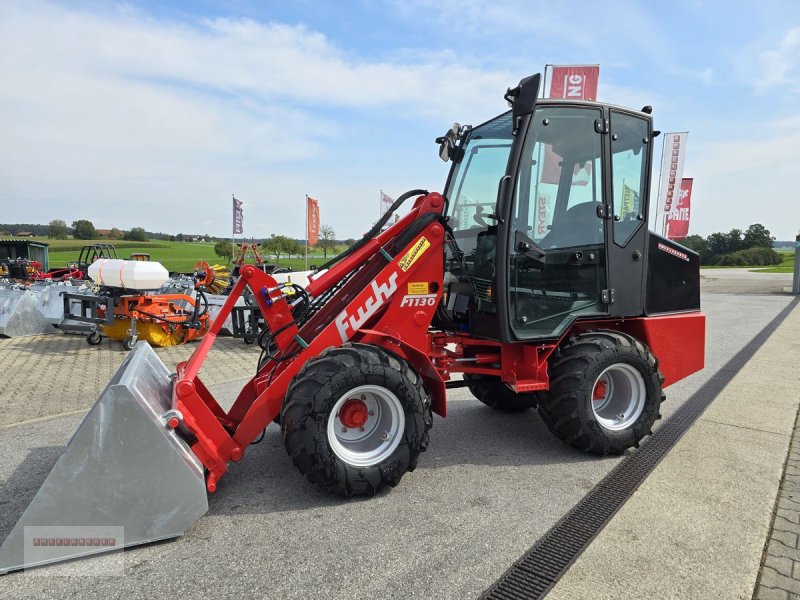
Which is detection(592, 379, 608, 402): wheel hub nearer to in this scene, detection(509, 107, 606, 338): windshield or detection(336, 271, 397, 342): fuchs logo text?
detection(509, 107, 606, 338): windshield

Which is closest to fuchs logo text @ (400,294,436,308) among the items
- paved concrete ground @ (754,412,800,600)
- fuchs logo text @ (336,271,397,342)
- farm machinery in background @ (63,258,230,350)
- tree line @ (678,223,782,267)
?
fuchs logo text @ (336,271,397,342)

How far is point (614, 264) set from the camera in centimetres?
422

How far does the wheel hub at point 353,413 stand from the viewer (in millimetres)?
3451

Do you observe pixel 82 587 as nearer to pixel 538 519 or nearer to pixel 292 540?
pixel 292 540

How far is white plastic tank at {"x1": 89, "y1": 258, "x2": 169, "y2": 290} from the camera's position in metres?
8.72

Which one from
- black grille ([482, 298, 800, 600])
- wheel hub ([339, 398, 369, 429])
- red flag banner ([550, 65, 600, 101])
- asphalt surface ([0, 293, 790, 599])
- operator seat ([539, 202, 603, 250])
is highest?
red flag banner ([550, 65, 600, 101])

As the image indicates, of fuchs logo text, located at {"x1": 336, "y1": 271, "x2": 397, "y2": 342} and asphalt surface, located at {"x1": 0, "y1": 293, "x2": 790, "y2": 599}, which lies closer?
asphalt surface, located at {"x1": 0, "y1": 293, "x2": 790, "y2": 599}

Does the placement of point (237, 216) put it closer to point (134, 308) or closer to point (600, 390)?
point (134, 308)

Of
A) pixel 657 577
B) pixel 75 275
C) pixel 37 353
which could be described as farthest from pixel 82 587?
pixel 75 275

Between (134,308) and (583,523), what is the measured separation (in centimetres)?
831

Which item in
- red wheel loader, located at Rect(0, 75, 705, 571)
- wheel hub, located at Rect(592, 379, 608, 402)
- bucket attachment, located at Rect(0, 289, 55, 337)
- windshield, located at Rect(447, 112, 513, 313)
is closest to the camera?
red wheel loader, located at Rect(0, 75, 705, 571)

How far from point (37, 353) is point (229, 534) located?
7721 millimetres

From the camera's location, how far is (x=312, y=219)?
2077 centimetres

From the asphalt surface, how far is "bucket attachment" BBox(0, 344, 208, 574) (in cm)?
11
